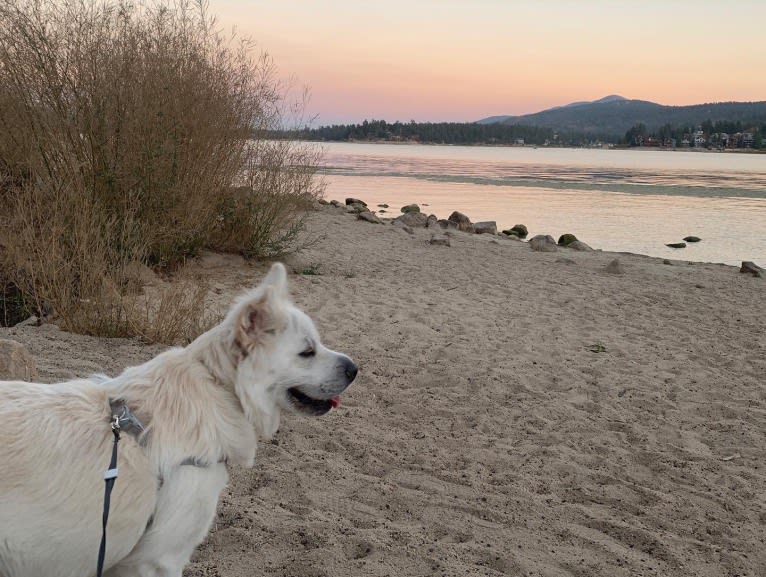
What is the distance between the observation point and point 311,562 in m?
3.95

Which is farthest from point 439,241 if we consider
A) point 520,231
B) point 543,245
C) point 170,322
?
point 170,322

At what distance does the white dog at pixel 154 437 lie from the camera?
2.63m

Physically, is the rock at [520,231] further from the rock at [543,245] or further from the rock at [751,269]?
the rock at [751,269]

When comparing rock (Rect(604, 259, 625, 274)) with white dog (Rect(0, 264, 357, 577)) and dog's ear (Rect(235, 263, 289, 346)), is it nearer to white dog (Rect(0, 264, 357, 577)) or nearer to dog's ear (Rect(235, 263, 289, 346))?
white dog (Rect(0, 264, 357, 577))

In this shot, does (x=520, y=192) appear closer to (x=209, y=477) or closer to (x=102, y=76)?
(x=102, y=76)

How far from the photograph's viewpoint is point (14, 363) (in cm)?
521

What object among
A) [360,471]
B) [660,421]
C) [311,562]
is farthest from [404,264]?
[311,562]

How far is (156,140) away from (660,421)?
8.06m

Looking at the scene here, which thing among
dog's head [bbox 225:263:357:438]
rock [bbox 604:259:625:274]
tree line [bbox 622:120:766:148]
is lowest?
rock [bbox 604:259:625:274]

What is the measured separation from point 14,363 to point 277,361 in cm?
305

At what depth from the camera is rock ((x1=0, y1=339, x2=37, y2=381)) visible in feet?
16.8

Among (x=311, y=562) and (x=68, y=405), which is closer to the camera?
(x=68, y=405)

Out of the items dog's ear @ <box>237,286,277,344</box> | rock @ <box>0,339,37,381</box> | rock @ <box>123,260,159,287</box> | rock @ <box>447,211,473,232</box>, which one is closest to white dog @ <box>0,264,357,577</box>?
dog's ear @ <box>237,286,277,344</box>

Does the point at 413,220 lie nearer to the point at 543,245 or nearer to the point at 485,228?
the point at 485,228
